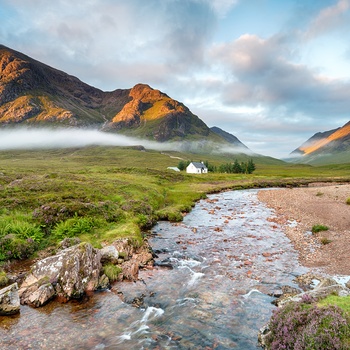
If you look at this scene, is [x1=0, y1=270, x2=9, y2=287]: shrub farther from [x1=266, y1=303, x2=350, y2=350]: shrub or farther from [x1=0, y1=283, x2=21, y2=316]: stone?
[x1=266, y1=303, x2=350, y2=350]: shrub

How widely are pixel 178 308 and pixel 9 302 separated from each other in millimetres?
9208

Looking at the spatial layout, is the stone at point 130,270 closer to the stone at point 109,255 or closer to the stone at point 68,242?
the stone at point 109,255

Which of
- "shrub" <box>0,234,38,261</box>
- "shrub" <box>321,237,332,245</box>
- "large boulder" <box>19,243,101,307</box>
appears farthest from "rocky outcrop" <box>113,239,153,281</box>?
"shrub" <box>321,237,332,245</box>

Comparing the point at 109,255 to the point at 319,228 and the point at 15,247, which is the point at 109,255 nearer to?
the point at 15,247

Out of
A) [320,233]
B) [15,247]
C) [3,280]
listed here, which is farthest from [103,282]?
[320,233]

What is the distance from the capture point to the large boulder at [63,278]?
51.1 feet

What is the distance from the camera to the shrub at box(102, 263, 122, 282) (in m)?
18.5

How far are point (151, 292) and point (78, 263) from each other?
16.6ft

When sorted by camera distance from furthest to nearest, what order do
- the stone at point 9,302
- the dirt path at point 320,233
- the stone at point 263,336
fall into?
the dirt path at point 320,233 < the stone at point 9,302 < the stone at point 263,336

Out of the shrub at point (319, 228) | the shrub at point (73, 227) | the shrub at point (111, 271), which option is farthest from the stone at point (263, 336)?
the shrub at point (319, 228)

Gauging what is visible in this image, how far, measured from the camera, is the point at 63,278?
16281 millimetres

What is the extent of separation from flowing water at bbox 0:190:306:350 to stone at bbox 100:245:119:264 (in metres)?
2.70

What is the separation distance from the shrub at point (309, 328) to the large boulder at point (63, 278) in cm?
1137

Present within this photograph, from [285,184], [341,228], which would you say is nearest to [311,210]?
[341,228]
